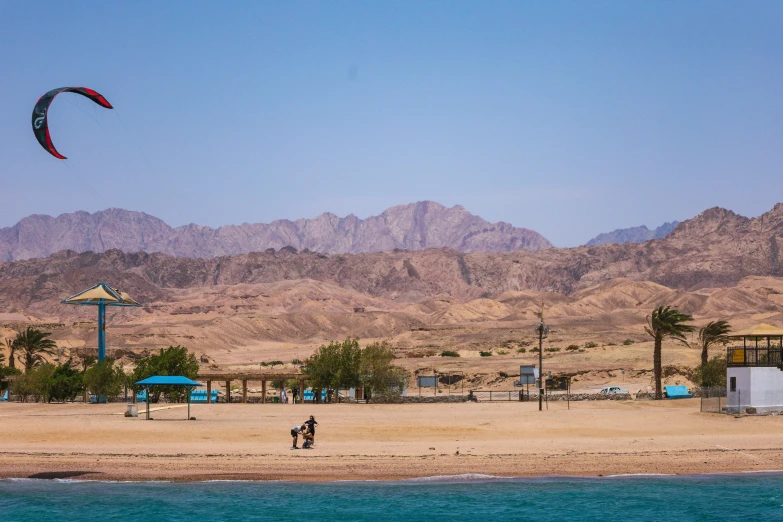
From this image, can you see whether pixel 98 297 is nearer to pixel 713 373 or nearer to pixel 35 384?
pixel 35 384

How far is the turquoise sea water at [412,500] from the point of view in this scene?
25.8 meters

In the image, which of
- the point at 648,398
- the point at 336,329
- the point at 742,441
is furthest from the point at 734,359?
the point at 336,329

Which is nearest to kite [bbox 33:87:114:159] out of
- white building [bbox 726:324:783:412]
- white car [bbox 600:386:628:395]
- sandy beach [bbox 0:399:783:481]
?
sandy beach [bbox 0:399:783:481]

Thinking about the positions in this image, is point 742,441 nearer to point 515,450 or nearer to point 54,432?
point 515,450

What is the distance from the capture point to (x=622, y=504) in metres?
27.3

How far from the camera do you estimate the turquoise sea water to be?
84.8ft

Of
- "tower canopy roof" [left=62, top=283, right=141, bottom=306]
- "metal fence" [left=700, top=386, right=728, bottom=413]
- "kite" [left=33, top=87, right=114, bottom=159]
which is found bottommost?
"metal fence" [left=700, top=386, right=728, bottom=413]

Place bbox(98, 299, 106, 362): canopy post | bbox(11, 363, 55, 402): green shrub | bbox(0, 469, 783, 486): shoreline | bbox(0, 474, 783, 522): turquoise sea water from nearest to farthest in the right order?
1. bbox(0, 474, 783, 522): turquoise sea water
2. bbox(0, 469, 783, 486): shoreline
3. bbox(11, 363, 55, 402): green shrub
4. bbox(98, 299, 106, 362): canopy post

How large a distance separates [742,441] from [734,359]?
969cm

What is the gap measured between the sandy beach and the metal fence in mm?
704

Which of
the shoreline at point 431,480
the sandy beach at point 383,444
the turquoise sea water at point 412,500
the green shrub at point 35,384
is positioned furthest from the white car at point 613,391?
the green shrub at point 35,384

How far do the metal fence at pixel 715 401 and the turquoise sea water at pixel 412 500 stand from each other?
48.8 feet

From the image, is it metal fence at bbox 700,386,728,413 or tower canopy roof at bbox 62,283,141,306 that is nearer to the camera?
metal fence at bbox 700,386,728,413

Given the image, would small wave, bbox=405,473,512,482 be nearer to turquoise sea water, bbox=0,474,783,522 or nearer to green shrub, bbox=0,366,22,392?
turquoise sea water, bbox=0,474,783,522
